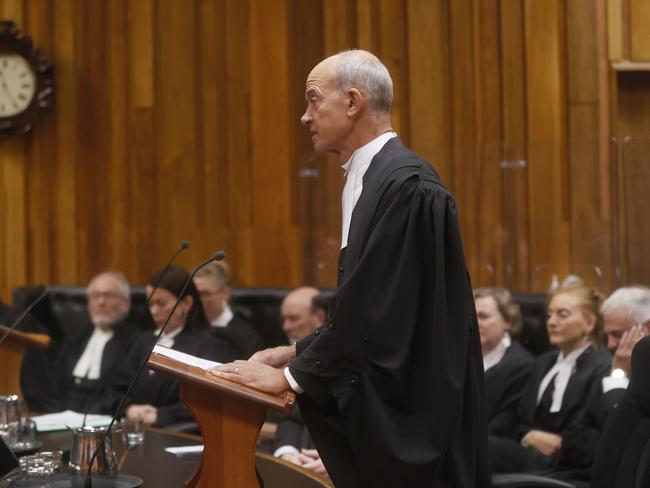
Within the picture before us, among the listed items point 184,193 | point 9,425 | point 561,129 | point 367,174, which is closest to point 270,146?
point 184,193

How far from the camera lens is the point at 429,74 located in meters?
7.86

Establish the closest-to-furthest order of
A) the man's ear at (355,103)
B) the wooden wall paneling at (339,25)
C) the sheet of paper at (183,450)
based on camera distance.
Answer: the man's ear at (355,103)
the sheet of paper at (183,450)
the wooden wall paneling at (339,25)

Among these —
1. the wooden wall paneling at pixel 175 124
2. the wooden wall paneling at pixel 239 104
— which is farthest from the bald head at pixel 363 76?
the wooden wall paneling at pixel 175 124

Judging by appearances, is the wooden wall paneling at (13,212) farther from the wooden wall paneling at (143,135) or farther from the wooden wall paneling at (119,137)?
the wooden wall paneling at (143,135)

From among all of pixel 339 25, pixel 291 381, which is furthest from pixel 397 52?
pixel 291 381

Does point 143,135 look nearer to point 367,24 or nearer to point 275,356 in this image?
point 367,24

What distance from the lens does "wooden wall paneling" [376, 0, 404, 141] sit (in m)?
7.90

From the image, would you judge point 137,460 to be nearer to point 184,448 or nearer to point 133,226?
point 184,448

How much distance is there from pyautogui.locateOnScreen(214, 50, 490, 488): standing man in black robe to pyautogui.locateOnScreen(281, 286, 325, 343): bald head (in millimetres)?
3153

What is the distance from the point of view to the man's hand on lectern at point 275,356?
3.00m

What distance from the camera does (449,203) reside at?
284 cm

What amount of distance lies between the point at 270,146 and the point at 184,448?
16.1 ft

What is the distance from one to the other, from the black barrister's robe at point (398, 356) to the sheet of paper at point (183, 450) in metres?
0.88

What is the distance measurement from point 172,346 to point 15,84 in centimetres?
384
